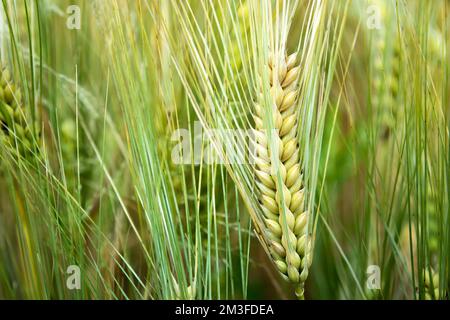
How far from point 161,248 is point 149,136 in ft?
0.42

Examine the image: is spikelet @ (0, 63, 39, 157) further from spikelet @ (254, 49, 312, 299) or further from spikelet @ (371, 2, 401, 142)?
spikelet @ (371, 2, 401, 142)

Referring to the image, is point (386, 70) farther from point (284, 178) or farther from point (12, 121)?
point (12, 121)

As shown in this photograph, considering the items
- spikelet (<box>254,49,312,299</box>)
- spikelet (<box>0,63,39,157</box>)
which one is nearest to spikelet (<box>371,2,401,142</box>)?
spikelet (<box>254,49,312,299</box>)

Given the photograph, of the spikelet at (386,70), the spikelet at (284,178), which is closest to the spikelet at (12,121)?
the spikelet at (284,178)

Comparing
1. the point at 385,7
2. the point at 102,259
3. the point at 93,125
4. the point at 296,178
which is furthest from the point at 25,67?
the point at 385,7

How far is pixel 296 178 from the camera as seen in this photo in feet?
1.99

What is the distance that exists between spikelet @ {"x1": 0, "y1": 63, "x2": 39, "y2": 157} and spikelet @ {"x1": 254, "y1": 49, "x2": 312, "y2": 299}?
28 cm

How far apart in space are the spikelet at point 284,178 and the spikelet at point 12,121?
0.28 m

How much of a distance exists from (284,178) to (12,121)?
1.08ft

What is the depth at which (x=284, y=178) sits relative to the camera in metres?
0.60

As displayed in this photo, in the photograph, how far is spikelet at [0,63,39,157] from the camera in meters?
0.67

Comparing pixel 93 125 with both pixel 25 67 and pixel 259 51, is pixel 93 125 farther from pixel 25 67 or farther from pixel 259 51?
pixel 259 51

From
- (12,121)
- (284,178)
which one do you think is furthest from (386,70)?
(12,121)

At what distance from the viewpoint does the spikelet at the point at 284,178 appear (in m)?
0.60
